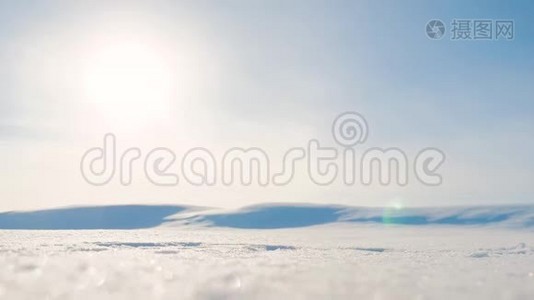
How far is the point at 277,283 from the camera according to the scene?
718 centimetres

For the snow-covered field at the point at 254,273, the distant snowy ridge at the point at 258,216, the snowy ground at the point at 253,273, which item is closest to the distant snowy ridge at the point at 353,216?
the distant snowy ridge at the point at 258,216

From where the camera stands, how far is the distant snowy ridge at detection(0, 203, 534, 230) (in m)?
29.5

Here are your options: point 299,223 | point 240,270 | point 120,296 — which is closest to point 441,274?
point 240,270

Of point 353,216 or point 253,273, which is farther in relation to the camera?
point 353,216

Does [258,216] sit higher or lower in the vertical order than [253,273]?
higher

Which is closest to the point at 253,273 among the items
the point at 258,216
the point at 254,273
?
the point at 254,273

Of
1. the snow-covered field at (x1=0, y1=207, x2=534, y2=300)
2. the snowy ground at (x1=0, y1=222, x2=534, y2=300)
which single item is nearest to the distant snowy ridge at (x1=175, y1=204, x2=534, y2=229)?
the snow-covered field at (x1=0, y1=207, x2=534, y2=300)

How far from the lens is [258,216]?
33406mm

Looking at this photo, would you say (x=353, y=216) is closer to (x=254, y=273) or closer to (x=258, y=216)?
(x=258, y=216)

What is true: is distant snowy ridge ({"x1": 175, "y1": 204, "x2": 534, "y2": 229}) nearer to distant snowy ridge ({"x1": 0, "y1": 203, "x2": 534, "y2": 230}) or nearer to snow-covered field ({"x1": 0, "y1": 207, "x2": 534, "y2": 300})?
distant snowy ridge ({"x1": 0, "y1": 203, "x2": 534, "y2": 230})

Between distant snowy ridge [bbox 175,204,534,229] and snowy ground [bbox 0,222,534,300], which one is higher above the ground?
distant snowy ridge [bbox 175,204,534,229]

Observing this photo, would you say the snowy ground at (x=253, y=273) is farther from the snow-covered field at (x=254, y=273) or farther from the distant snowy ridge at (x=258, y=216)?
the distant snowy ridge at (x=258, y=216)

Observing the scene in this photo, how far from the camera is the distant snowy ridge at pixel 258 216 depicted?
96.8ft

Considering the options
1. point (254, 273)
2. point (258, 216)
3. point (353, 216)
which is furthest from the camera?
point (258, 216)
